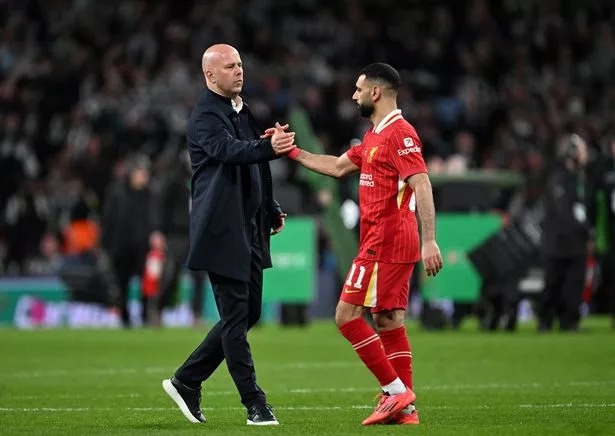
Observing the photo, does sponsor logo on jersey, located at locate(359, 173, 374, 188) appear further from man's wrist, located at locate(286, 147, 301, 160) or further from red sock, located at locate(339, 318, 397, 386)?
red sock, located at locate(339, 318, 397, 386)

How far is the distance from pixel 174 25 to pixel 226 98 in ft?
76.1

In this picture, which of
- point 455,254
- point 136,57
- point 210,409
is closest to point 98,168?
point 136,57

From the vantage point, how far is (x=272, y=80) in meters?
30.0

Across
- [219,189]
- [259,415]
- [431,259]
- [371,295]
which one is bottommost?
[259,415]

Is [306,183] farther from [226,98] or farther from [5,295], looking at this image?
[226,98]

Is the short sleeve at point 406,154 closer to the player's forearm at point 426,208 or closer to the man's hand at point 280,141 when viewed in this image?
the player's forearm at point 426,208

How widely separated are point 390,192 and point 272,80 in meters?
21.0

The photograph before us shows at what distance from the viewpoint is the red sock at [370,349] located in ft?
29.9

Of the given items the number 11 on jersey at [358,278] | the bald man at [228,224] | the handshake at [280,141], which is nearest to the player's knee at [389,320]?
the number 11 on jersey at [358,278]

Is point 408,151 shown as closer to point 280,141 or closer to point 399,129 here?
point 399,129

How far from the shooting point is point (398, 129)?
9.22 metres

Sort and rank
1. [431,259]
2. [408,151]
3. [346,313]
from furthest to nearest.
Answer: [346,313]
[408,151]
[431,259]

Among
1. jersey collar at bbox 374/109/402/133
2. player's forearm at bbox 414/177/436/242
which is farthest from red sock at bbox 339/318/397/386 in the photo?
jersey collar at bbox 374/109/402/133

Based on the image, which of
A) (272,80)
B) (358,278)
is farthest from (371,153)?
(272,80)
